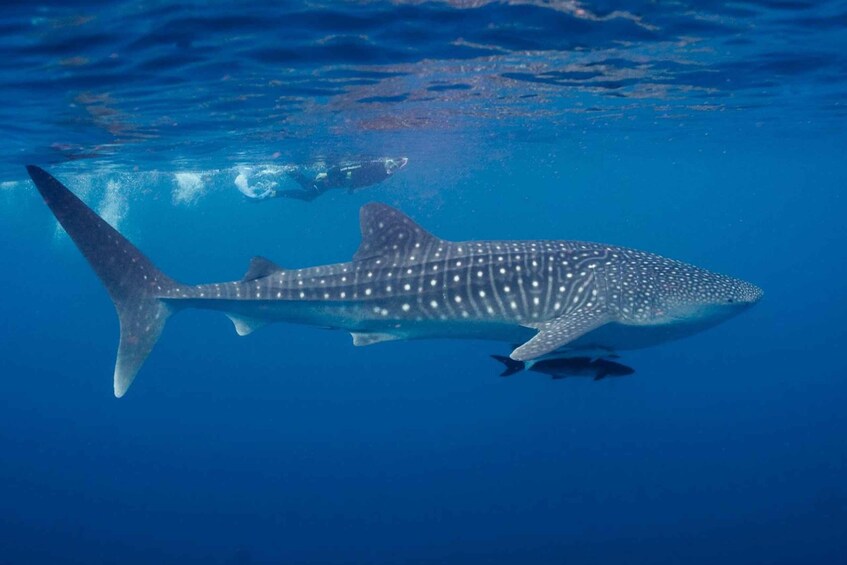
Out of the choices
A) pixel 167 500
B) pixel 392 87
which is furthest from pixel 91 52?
pixel 167 500

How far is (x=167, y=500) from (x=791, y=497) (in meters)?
23.1

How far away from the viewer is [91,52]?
1113cm

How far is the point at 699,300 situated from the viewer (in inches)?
316

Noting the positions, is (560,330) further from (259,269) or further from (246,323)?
(246,323)

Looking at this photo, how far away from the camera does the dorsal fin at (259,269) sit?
355 inches

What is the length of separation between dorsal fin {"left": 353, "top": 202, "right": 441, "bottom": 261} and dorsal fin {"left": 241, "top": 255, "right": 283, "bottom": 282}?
143cm

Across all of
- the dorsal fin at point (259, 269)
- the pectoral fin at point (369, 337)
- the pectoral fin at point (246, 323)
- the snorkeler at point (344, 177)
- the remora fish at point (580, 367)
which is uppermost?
the dorsal fin at point (259, 269)

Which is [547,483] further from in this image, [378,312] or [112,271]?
[112,271]

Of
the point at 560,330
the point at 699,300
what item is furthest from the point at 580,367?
the point at 699,300

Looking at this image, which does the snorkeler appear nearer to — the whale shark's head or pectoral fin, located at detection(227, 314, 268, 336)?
pectoral fin, located at detection(227, 314, 268, 336)

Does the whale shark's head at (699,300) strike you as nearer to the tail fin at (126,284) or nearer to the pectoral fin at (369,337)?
the pectoral fin at (369,337)

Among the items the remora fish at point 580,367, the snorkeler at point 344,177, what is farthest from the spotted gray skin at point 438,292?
the snorkeler at point 344,177

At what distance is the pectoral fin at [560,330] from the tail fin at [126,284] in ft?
18.2

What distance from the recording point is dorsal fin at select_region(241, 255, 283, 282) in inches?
355
